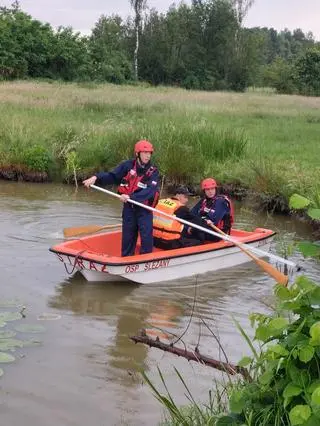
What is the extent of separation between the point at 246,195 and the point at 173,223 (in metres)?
4.59

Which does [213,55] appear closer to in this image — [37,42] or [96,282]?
[37,42]

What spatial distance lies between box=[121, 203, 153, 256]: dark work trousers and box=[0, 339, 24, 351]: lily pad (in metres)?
2.82

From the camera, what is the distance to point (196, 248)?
8430 mm

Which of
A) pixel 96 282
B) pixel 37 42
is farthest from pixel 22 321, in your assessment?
pixel 37 42

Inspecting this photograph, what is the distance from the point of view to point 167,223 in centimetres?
867

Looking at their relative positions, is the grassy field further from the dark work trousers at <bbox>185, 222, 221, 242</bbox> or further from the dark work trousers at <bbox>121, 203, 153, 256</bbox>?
the dark work trousers at <bbox>121, 203, 153, 256</bbox>

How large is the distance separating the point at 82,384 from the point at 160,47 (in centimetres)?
5338

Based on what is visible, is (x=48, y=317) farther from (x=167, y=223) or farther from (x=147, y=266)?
(x=167, y=223)

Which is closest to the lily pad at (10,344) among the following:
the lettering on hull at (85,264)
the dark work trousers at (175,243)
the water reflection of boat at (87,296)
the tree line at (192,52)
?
the water reflection of boat at (87,296)

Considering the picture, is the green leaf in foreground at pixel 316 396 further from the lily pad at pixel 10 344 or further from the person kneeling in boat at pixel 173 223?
the person kneeling in boat at pixel 173 223

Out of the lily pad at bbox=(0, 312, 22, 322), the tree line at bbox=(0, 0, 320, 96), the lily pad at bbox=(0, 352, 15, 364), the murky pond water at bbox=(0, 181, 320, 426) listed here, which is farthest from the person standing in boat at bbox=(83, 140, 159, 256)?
the tree line at bbox=(0, 0, 320, 96)

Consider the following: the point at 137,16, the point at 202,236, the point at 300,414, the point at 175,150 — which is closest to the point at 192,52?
the point at 137,16

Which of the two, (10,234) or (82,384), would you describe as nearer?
(82,384)

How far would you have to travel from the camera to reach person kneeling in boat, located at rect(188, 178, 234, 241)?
881 centimetres
